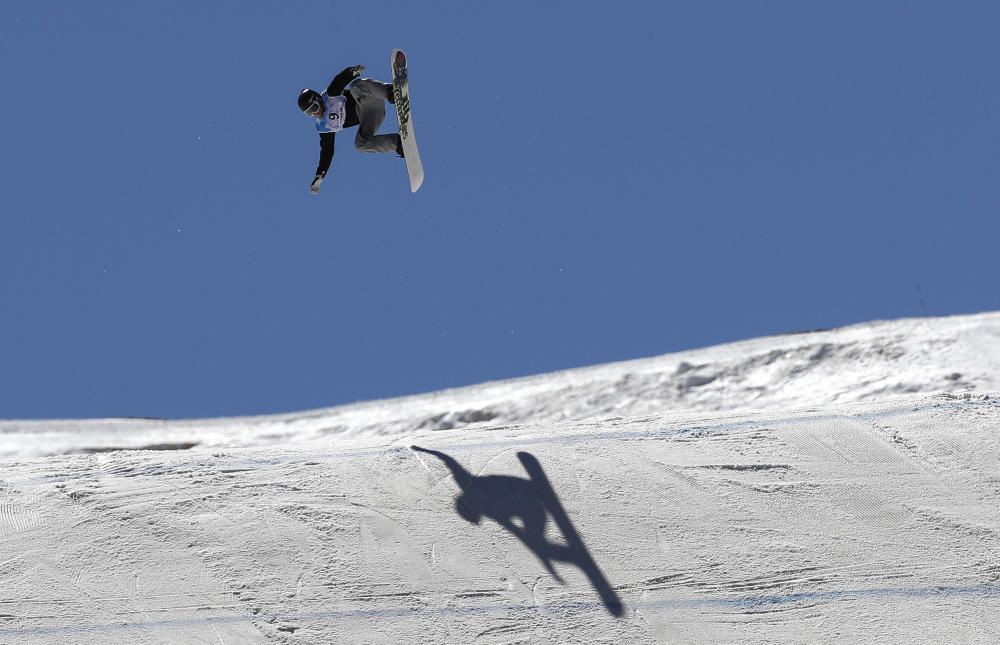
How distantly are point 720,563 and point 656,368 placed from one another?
4.04 meters

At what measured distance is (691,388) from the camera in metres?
11.8

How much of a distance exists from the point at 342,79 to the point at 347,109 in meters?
0.29

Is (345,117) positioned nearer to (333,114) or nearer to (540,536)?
(333,114)

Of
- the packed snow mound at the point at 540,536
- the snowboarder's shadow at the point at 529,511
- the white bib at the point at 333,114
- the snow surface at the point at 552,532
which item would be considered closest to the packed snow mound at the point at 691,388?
the snow surface at the point at 552,532

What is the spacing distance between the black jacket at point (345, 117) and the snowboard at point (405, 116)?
43 cm

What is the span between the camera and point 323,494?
9258 mm

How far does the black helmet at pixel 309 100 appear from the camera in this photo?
395 inches

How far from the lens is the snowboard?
35.2 feet

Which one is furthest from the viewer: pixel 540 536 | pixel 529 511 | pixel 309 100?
pixel 309 100

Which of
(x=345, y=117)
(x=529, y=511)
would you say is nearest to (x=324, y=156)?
(x=345, y=117)

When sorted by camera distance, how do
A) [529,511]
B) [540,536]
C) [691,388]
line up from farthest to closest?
[691,388] < [529,511] < [540,536]

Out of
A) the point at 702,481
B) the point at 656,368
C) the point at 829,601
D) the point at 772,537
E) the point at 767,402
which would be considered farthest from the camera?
the point at 656,368

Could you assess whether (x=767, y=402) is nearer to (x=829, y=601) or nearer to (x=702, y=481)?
(x=702, y=481)

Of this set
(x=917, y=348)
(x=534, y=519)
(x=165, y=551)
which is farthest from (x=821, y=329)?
(x=165, y=551)
